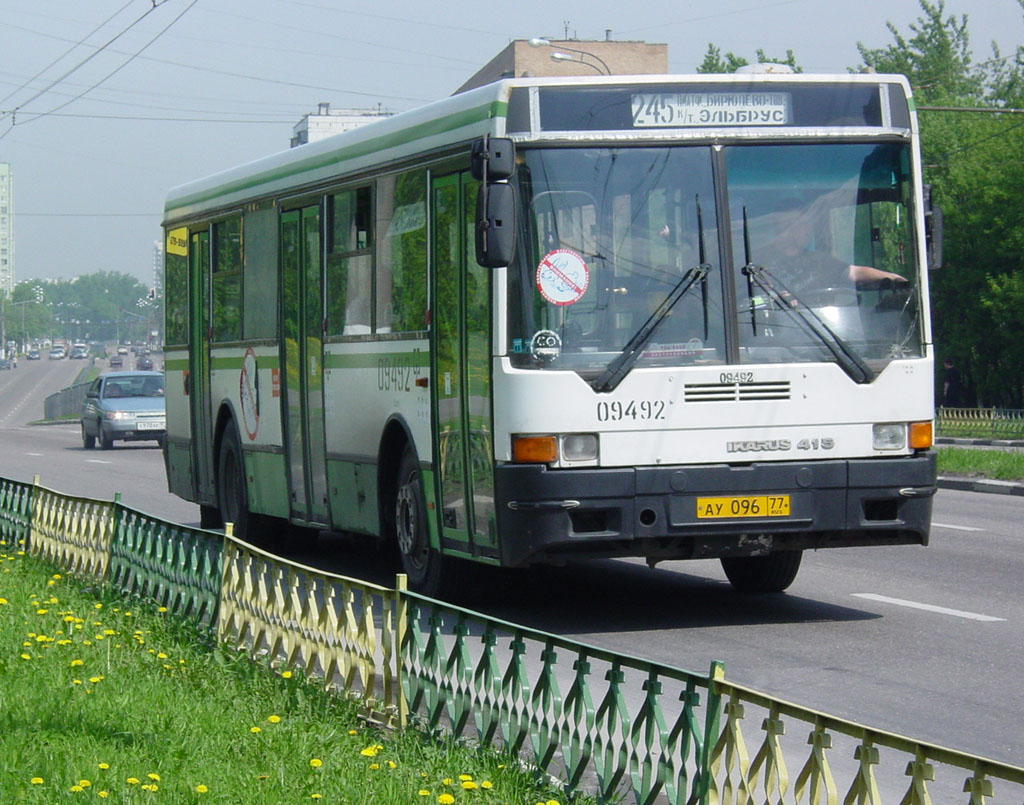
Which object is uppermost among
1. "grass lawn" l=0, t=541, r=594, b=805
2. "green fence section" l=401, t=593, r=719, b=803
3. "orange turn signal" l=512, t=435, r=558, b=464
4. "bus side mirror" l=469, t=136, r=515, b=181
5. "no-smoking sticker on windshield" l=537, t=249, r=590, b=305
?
"bus side mirror" l=469, t=136, r=515, b=181

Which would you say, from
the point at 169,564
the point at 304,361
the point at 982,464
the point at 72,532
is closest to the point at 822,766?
the point at 169,564

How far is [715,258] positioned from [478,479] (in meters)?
1.79

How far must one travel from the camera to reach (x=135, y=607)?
10.4 metres

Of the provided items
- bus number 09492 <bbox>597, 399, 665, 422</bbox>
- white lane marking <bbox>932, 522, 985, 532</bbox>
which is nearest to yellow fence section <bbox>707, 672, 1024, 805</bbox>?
bus number 09492 <bbox>597, 399, 665, 422</bbox>

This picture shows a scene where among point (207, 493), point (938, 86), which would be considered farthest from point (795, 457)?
point (938, 86)

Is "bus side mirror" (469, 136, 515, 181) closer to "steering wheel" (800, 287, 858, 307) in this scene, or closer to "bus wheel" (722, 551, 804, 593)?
"steering wheel" (800, 287, 858, 307)

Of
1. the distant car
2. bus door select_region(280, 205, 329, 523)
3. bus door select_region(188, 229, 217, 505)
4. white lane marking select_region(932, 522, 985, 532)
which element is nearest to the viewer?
bus door select_region(280, 205, 329, 523)

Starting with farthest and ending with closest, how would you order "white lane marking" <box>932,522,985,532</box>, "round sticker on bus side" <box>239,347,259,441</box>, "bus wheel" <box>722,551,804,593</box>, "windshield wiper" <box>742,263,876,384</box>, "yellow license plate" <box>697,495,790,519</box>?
"white lane marking" <box>932,522,985,532</box> → "round sticker on bus side" <box>239,347,259,441</box> → "bus wheel" <box>722,551,804,593</box> → "windshield wiper" <box>742,263,876,384</box> → "yellow license plate" <box>697,495,790,519</box>

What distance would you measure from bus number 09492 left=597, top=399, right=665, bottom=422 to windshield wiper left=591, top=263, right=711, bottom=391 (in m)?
0.09

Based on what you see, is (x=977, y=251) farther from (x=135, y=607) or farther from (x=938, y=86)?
(x=135, y=607)

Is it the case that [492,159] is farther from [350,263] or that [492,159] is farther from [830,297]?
[350,263]

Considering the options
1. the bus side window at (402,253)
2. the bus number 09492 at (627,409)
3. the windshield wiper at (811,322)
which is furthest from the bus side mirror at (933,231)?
the bus side window at (402,253)

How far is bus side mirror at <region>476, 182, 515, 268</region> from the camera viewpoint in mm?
9562

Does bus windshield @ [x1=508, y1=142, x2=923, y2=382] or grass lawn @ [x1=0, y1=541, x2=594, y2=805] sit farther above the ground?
bus windshield @ [x1=508, y1=142, x2=923, y2=382]
